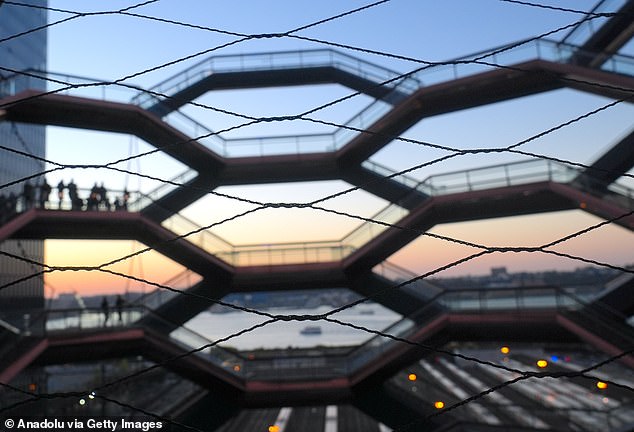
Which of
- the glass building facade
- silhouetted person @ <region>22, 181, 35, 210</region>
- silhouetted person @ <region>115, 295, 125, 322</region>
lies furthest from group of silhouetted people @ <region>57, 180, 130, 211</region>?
the glass building facade

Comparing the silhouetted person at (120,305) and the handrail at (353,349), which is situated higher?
the silhouetted person at (120,305)

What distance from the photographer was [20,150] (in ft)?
58.0

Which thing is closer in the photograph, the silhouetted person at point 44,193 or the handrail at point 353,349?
the handrail at point 353,349

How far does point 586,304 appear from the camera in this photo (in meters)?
9.82

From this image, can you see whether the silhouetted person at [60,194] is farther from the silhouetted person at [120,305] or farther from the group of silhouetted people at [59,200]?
the silhouetted person at [120,305]

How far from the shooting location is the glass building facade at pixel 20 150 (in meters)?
18.6

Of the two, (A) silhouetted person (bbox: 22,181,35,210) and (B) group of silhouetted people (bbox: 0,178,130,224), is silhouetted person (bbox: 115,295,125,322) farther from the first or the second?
(A) silhouetted person (bbox: 22,181,35,210)

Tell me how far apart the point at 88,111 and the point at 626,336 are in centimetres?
1339

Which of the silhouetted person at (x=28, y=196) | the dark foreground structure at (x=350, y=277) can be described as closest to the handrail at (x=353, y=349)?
the dark foreground structure at (x=350, y=277)

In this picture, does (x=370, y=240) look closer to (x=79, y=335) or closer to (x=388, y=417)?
(x=388, y=417)

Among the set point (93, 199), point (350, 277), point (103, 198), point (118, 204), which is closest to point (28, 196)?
point (93, 199)

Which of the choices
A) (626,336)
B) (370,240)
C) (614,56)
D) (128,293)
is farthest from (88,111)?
(626,336)

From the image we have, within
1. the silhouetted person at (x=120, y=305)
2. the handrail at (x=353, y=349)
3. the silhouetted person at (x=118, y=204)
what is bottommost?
the handrail at (x=353, y=349)

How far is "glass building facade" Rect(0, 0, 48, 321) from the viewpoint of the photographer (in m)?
18.6
